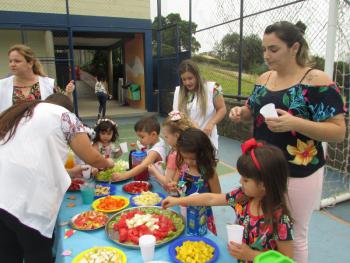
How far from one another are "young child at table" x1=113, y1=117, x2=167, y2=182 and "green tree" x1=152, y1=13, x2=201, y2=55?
17.7ft

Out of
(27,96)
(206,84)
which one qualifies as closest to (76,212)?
(27,96)

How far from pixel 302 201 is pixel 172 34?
338 inches

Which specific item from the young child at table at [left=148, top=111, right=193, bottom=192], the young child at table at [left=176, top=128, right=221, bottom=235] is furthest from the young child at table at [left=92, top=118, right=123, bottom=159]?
the young child at table at [left=176, top=128, right=221, bottom=235]

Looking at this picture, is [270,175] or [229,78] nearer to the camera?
[270,175]

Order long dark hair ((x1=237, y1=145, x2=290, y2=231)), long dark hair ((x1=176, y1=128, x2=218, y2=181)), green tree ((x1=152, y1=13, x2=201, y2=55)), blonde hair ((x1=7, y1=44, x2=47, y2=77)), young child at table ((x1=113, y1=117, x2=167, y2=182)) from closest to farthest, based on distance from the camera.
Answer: long dark hair ((x1=237, y1=145, x2=290, y2=231)) < long dark hair ((x1=176, y1=128, x2=218, y2=181)) < young child at table ((x1=113, y1=117, x2=167, y2=182)) < blonde hair ((x1=7, y1=44, x2=47, y2=77)) < green tree ((x1=152, y1=13, x2=201, y2=55))

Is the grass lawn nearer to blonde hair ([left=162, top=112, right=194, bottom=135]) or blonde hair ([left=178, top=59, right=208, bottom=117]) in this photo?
blonde hair ([left=178, top=59, right=208, bottom=117])

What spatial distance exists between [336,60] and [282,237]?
9.04 ft

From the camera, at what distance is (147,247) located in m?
1.50

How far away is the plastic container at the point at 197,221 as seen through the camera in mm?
1804

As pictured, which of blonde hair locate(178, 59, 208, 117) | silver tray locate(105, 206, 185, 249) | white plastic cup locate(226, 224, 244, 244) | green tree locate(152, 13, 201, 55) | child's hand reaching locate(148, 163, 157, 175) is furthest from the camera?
green tree locate(152, 13, 201, 55)

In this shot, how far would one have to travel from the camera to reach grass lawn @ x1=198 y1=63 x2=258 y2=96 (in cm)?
625

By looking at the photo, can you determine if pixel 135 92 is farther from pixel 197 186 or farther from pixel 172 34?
pixel 197 186

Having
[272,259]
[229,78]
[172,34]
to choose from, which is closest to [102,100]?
[172,34]

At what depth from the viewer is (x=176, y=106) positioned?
3180 millimetres
